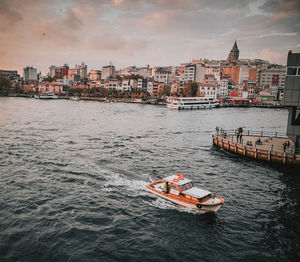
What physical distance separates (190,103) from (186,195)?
134741 millimetres

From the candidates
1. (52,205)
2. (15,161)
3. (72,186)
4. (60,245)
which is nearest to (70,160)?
(15,161)

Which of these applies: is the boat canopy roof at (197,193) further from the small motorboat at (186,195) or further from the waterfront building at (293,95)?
the waterfront building at (293,95)

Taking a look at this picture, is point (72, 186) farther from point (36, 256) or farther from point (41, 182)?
point (36, 256)

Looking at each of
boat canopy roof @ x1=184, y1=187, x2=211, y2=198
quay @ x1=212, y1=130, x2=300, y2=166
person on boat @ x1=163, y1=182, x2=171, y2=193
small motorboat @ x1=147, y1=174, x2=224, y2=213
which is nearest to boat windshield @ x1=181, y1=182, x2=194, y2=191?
small motorboat @ x1=147, y1=174, x2=224, y2=213

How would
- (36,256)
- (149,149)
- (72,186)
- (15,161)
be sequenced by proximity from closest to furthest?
(36,256) → (72,186) → (15,161) → (149,149)

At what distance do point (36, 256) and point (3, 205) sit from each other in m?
8.93

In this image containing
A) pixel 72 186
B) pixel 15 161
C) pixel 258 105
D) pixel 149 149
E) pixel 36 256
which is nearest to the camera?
pixel 36 256

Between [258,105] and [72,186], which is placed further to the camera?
[258,105]

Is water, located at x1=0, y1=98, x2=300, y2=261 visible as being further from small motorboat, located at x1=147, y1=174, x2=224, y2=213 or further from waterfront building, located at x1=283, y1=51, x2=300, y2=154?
waterfront building, located at x1=283, y1=51, x2=300, y2=154

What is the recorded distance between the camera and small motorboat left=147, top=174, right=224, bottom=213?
72.5 ft

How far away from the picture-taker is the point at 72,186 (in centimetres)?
2789

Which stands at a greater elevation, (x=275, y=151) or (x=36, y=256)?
(x=275, y=151)

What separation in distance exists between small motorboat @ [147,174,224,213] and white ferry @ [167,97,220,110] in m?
125

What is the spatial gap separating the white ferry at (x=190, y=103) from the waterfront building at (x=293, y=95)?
111145mm
